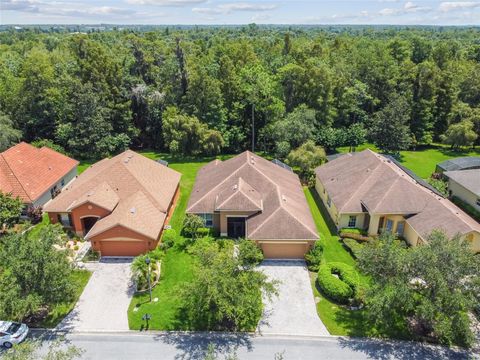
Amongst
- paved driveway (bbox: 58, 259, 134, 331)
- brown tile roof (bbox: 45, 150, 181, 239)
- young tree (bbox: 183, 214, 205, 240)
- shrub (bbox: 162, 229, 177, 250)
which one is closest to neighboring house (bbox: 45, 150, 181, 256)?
brown tile roof (bbox: 45, 150, 181, 239)

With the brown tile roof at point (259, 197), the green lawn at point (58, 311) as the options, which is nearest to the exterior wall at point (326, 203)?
the brown tile roof at point (259, 197)

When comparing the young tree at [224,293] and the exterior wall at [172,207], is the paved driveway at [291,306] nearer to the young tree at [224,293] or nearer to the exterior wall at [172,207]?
the young tree at [224,293]

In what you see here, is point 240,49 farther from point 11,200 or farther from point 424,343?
point 424,343

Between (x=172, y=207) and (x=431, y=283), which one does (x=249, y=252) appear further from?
(x=172, y=207)

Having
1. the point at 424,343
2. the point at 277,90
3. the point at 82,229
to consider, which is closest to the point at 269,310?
the point at 424,343

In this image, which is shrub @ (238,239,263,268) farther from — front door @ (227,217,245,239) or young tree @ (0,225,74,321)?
young tree @ (0,225,74,321)

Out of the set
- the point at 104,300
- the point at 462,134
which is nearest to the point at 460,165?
the point at 462,134
